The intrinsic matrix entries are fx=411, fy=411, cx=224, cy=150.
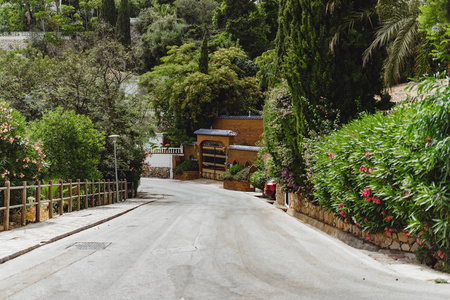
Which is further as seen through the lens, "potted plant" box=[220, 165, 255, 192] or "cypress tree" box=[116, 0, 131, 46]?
"cypress tree" box=[116, 0, 131, 46]

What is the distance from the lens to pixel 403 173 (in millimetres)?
7031

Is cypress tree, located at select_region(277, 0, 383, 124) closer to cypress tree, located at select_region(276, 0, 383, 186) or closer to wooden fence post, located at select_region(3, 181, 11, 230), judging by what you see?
cypress tree, located at select_region(276, 0, 383, 186)

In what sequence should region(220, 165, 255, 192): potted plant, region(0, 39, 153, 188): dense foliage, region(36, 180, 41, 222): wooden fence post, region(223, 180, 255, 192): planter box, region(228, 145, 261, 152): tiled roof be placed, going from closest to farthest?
region(36, 180, 41, 222): wooden fence post, region(0, 39, 153, 188): dense foliage, region(223, 180, 255, 192): planter box, region(220, 165, 255, 192): potted plant, region(228, 145, 261, 152): tiled roof

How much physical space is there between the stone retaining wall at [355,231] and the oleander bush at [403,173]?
0.27 meters

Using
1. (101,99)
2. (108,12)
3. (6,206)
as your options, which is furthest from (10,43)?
(6,206)

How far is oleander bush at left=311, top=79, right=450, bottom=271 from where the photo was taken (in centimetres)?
609

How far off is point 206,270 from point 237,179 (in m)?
30.1

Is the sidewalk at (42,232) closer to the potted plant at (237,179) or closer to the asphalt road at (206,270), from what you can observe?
the asphalt road at (206,270)

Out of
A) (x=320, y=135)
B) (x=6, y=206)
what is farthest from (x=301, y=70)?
(x=6, y=206)

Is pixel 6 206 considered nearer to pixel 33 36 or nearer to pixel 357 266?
pixel 357 266

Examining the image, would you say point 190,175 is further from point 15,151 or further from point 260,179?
point 15,151

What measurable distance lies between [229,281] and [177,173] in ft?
139

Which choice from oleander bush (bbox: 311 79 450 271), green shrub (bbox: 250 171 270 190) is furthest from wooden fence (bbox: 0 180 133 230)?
green shrub (bbox: 250 171 270 190)

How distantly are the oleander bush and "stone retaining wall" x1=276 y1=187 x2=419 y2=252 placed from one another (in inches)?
10.6
